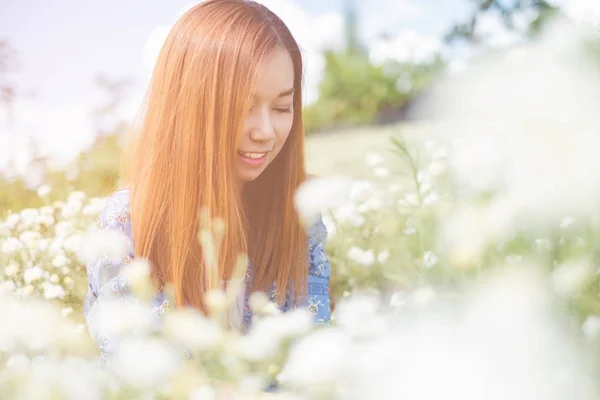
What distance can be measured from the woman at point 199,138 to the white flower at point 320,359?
602mm

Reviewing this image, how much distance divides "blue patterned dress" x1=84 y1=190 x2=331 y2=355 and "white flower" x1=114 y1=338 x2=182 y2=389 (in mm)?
490

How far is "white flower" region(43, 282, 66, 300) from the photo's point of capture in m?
1.26

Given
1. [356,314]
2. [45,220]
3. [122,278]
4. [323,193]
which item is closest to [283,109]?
[122,278]

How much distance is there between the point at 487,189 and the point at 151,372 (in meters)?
0.26

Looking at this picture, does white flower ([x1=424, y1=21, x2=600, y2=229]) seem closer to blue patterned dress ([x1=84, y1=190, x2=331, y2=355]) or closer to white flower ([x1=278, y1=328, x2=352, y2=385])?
white flower ([x1=278, y1=328, x2=352, y2=385])

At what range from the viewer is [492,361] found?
32 centimetres

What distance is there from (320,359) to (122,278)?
2.16ft

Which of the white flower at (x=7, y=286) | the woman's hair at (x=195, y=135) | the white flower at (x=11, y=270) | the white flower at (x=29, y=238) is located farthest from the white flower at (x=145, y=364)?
the white flower at (x=29, y=238)

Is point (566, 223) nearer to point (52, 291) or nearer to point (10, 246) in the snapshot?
point (52, 291)

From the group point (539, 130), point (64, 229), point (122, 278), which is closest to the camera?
point (539, 130)

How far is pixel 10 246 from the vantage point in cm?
137

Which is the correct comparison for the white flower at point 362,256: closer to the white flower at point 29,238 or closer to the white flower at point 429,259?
the white flower at point 29,238

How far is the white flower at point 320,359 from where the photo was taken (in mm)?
331

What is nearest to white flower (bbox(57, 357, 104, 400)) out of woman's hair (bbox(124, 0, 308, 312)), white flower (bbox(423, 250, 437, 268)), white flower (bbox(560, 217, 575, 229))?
white flower (bbox(423, 250, 437, 268))
